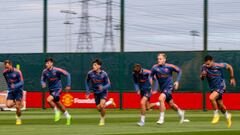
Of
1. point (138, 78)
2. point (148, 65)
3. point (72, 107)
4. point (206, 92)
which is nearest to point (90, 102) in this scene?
point (72, 107)

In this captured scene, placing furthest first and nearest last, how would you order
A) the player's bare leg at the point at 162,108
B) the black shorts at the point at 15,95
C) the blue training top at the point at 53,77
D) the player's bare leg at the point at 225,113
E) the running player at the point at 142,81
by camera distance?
the running player at the point at 142,81
the blue training top at the point at 53,77
the black shorts at the point at 15,95
the player's bare leg at the point at 162,108
the player's bare leg at the point at 225,113

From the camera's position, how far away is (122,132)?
18344mm

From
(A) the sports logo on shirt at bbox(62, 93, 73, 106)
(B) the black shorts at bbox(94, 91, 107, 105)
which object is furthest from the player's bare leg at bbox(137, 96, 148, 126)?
(A) the sports logo on shirt at bbox(62, 93, 73, 106)

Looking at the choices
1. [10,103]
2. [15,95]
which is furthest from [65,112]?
[10,103]

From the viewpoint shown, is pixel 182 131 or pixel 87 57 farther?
pixel 87 57

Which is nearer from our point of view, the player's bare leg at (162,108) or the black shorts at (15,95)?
the player's bare leg at (162,108)

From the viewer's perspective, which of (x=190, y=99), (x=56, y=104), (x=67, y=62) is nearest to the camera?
(x=56, y=104)

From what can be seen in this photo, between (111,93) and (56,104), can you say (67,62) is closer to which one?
(111,93)

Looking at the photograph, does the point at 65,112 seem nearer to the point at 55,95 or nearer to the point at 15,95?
the point at 55,95

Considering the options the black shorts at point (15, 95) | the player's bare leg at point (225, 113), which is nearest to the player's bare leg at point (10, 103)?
the black shorts at point (15, 95)

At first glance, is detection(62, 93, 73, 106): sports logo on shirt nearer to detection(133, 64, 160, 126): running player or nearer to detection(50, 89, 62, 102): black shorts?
detection(133, 64, 160, 126): running player

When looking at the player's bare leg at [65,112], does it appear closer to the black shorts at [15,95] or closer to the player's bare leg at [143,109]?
the black shorts at [15,95]

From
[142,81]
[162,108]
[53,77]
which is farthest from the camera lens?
[142,81]

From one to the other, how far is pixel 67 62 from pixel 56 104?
17.3 m
